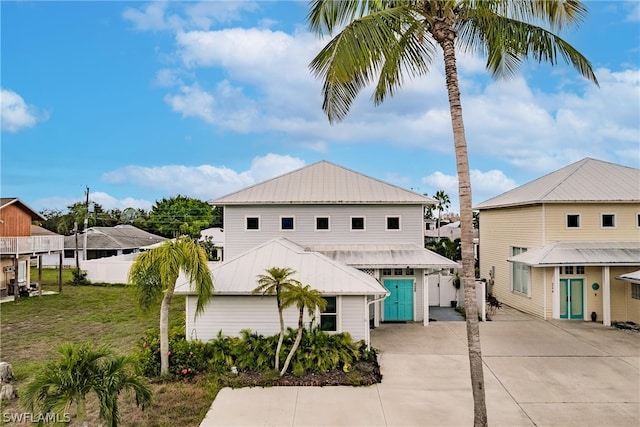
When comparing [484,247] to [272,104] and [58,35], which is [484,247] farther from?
[58,35]

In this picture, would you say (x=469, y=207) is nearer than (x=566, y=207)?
Yes

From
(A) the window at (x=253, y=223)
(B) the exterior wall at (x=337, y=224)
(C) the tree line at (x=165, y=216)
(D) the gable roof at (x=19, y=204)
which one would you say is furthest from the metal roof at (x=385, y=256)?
(C) the tree line at (x=165, y=216)

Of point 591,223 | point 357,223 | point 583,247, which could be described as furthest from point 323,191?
point 591,223

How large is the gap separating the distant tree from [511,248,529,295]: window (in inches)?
1743

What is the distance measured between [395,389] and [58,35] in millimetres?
15810

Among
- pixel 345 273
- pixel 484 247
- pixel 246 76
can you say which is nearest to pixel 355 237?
pixel 345 273

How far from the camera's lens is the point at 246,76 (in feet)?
52.2

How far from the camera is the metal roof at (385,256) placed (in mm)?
16031

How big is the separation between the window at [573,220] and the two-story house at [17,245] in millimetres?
28184

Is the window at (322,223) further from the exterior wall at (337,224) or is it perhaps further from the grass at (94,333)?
the grass at (94,333)

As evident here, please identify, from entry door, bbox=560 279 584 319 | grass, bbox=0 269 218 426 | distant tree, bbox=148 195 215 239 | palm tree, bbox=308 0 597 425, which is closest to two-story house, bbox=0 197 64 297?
grass, bbox=0 269 218 426

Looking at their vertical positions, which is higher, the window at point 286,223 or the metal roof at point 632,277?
the window at point 286,223

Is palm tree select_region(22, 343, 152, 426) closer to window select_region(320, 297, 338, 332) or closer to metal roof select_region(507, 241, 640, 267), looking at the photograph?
window select_region(320, 297, 338, 332)

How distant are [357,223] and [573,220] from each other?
954cm
